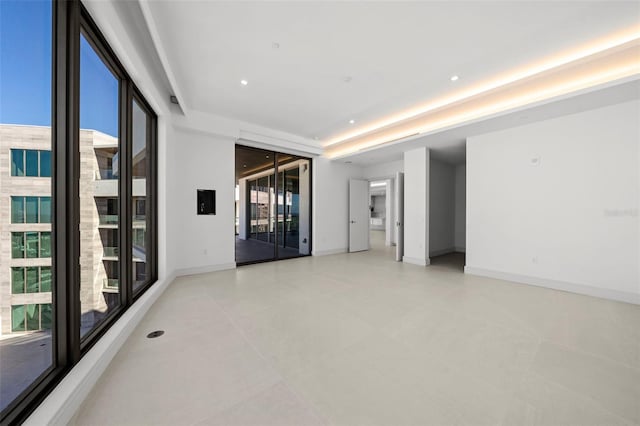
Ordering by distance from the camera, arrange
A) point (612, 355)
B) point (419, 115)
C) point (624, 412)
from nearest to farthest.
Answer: point (624, 412)
point (612, 355)
point (419, 115)

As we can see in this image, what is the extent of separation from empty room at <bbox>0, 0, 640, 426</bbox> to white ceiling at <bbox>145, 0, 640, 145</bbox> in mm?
28

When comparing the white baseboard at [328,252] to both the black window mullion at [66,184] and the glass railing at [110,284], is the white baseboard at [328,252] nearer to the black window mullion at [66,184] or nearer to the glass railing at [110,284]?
the glass railing at [110,284]

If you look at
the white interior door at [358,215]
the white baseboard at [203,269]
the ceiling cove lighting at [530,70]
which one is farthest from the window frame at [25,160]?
the white interior door at [358,215]

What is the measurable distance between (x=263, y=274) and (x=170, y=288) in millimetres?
1712

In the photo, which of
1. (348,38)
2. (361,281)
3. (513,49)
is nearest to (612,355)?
(361,281)

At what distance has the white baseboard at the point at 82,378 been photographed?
4.54ft

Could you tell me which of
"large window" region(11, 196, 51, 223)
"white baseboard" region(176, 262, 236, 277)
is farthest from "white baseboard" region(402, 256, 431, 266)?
"large window" region(11, 196, 51, 223)

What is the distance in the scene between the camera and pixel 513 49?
2.94 metres

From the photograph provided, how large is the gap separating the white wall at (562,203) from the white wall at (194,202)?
5.49 meters

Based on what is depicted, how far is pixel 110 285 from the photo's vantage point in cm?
277

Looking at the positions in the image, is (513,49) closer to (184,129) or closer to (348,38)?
(348,38)

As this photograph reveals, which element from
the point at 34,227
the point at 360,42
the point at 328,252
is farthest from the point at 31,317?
the point at 328,252

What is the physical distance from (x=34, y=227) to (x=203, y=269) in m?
3.83

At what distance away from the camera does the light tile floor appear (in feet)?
5.11
